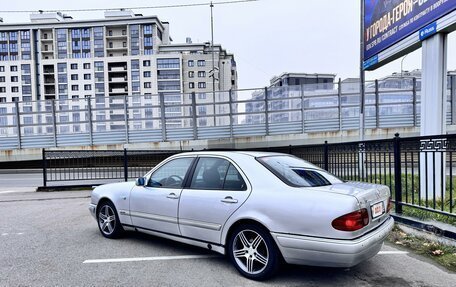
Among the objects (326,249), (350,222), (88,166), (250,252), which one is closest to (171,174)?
(250,252)

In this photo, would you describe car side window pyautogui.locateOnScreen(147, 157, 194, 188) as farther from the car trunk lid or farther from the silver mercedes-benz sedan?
the car trunk lid

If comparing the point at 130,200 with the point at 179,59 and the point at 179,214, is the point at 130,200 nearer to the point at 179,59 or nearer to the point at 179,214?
the point at 179,214

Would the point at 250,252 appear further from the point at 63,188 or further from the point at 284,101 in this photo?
the point at 284,101

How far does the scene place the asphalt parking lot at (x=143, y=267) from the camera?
Answer: 3.78 meters

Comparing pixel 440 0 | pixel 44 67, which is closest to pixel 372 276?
pixel 440 0

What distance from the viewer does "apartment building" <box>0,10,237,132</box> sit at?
281ft

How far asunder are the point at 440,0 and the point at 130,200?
23.2ft

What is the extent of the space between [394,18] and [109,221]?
319 inches

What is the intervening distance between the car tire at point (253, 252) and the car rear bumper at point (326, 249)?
13cm

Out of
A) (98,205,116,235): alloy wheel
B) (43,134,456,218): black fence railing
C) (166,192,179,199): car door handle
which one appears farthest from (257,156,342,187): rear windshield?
(98,205,116,235): alloy wheel

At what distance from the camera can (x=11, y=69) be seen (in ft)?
287

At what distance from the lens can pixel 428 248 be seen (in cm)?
480

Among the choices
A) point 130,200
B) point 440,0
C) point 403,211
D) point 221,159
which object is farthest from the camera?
point 440,0

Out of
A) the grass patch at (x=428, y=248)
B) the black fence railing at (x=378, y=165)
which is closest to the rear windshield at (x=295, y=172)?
the grass patch at (x=428, y=248)
